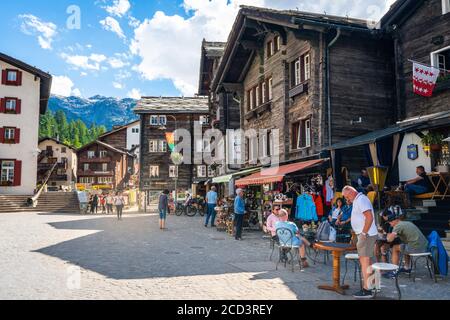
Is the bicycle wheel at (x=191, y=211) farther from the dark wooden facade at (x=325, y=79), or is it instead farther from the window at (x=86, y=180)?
the window at (x=86, y=180)

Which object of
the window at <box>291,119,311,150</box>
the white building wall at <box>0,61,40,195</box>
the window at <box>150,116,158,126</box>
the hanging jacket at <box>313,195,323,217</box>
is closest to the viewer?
the hanging jacket at <box>313,195,323,217</box>

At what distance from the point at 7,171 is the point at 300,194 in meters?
29.7

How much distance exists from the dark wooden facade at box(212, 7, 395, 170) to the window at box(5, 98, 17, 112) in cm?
2587

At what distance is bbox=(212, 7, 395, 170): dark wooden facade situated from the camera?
16.0 m

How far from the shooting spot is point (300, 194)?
16.5 meters

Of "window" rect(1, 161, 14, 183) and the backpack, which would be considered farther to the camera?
"window" rect(1, 161, 14, 183)

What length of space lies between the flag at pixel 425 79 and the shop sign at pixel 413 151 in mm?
2190

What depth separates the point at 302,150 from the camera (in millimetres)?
17000

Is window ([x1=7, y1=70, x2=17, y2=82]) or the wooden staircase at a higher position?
window ([x1=7, y1=70, x2=17, y2=82])

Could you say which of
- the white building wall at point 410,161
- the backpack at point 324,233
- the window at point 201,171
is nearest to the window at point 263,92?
the white building wall at point 410,161

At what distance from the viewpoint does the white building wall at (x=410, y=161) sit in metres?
14.7

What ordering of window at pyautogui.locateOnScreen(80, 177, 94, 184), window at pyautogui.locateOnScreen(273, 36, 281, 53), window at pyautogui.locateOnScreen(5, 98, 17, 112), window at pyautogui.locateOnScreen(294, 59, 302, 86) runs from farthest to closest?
window at pyautogui.locateOnScreen(80, 177, 94, 184) → window at pyautogui.locateOnScreen(5, 98, 17, 112) → window at pyautogui.locateOnScreen(273, 36, 281, 53) → window at pyautogui.locateOnScreen(294, 59, 302, 86)

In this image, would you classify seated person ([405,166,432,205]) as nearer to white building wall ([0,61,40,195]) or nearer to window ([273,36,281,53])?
window ([273,36,281,53])

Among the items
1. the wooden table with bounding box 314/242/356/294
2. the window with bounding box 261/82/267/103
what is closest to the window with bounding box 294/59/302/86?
the window with bounding box 261/82/267/103
